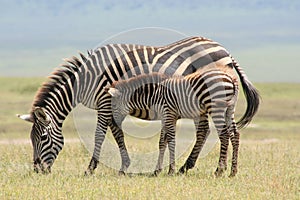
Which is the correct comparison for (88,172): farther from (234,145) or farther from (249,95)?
(249,95)

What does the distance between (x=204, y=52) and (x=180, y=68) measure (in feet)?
2.00

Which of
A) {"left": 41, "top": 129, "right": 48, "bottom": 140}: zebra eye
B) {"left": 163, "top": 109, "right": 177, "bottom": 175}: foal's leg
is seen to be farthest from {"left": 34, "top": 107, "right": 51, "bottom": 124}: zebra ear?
{"left": 163, "top": 109, "right": 177, "bottom": 175}: foal's leg

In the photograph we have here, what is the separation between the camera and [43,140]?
39.0 ft

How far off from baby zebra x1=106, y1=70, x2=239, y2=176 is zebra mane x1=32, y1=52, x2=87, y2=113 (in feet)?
2.80

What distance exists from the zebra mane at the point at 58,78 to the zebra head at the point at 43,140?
1.00 ft

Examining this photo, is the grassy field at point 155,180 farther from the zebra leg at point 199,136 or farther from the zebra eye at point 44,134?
the zebra eye at point 44,134

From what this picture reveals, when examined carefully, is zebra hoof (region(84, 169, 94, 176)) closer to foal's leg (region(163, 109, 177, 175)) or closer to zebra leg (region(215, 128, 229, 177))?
foal's leg (region(163, 109, 177, 175))

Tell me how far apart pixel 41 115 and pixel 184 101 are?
274cm

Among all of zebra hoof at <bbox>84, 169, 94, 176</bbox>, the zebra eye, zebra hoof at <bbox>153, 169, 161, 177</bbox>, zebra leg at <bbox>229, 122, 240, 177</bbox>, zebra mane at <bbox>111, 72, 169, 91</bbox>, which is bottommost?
zebra hoof at <bbox>84, 169, 94, 176</bbox>

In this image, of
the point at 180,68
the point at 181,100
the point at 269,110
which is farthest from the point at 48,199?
the point at 269,110

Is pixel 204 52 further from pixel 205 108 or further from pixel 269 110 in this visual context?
pixel 269 110

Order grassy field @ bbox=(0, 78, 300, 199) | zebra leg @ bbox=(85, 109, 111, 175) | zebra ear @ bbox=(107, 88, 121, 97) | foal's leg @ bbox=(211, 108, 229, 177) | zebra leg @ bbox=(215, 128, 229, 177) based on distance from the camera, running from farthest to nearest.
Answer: zebra leg @ bbox=(85, 109, 111, 175), zebra ear @ bbox=(107, 88, 121, 97), zebra leg @ bbox=(215, 128, 229, 177), foal's leg @ bbox=(211, 108, 229, 177), grassy field @ bbox=(0, 78, 300, 199)

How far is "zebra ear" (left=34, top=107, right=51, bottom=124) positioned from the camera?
38.0ft

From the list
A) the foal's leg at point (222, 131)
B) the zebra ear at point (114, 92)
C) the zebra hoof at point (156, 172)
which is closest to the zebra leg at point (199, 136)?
the zebra hoof at point (156, 172)
